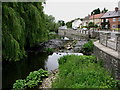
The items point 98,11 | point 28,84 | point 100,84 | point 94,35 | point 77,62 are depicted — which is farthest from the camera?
point 98,11

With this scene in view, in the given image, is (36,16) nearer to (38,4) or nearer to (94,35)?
(38,4)

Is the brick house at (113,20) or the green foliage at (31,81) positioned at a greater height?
the brick house at (113,20)

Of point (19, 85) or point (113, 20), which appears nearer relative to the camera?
point (19, 85)

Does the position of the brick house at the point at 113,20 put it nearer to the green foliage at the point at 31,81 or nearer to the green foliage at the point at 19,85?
the green foliage at the point at 31,81

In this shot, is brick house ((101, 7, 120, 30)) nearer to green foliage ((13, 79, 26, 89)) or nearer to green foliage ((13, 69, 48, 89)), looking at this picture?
green foliage ((13, 69, 48, 89))

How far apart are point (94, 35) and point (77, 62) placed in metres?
22.4

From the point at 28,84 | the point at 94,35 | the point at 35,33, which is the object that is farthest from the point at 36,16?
the point at 94,35

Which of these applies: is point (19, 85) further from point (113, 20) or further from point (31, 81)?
point (113, 20)

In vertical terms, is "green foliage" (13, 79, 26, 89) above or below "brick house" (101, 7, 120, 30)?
below

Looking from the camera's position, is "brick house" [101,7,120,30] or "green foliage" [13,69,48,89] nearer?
"green foliage" [13,69,48,89]

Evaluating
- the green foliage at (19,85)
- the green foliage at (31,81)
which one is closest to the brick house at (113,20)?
the green foliage at (31,81)

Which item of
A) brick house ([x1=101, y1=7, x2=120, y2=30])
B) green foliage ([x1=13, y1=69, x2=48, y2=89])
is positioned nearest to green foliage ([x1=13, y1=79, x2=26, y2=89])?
green foliage ([x1=13, y1=69, x2=48, y2=89])

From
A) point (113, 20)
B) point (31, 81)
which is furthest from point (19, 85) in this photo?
point (113, 20)

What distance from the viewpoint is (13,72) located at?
9812 mm
